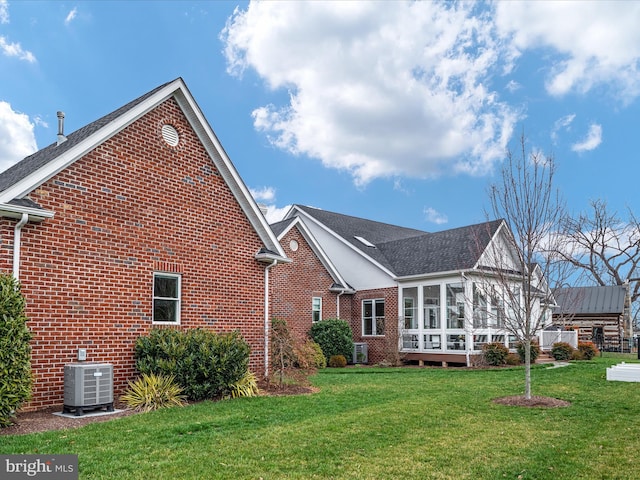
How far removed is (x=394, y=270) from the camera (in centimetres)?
2273

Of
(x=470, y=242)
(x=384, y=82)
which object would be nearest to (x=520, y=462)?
(x=384, y=82)


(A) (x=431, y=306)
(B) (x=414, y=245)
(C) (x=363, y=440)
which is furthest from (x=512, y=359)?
(C) (x=363, y=440)

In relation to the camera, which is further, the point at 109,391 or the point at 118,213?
the point at 118,213

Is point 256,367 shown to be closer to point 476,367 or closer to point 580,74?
point 476,367

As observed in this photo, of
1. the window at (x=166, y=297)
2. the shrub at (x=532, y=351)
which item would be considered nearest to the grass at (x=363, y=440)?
the window at (x=166, y=297)

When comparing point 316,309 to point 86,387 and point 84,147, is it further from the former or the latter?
point 86,387

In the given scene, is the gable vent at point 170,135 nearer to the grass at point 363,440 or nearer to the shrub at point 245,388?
the shrub at point 245,388

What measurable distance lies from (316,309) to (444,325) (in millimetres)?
5176

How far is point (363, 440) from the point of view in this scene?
725 centimetres

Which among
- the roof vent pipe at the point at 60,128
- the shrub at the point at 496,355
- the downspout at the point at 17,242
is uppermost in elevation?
the roof vent pipe at the point at 60,128

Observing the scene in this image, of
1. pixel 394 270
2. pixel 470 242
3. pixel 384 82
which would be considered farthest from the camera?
pixel 394 270

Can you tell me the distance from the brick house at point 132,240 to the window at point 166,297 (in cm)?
2

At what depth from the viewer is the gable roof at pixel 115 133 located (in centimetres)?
962

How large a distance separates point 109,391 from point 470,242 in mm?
15298
